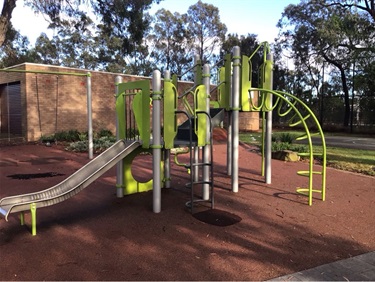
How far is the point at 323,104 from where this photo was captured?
93.8 feet

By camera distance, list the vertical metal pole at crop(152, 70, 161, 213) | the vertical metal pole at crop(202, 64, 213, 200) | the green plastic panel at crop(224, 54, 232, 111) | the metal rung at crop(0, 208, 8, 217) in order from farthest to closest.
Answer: the green plastic panel at crop(224, 54, 232, 111) < the vertical metal pole at crop(202, 64, 213, 200) < the vertical metal pole at crop(152, 70, 161, 213) < the metal rung at crop(0, 208, 8, 217)

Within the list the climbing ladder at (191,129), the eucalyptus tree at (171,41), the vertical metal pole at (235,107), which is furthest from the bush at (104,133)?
the eucalyptus tree at (171,41)

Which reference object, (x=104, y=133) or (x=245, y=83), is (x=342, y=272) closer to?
(x=245, y=83)

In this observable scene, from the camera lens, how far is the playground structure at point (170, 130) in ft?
15.6

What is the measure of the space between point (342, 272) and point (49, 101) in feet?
46.8

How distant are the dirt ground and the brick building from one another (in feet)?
27.6

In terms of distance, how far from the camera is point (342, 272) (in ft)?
10.7

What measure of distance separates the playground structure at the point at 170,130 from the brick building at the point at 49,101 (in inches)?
336

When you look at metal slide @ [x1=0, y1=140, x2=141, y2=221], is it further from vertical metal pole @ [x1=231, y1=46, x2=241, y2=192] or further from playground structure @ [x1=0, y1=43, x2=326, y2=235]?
vertical metal pole @ [x1=231, y1=46, x2=241, y2=192]

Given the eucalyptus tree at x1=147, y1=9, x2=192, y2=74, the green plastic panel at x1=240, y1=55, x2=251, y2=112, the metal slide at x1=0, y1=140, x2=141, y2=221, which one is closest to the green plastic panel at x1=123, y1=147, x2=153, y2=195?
the metal slide at x1=0, y1=140, x2=141, y2=221

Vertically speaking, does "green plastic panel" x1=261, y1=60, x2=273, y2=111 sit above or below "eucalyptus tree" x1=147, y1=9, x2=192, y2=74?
below

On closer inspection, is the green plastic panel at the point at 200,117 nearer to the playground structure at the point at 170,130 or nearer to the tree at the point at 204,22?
the playground structure at the point at 170,130

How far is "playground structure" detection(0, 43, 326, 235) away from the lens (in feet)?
15.6

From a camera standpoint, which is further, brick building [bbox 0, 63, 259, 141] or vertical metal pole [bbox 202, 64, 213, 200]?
brick building [bbox 0, 63, 259, 141]
